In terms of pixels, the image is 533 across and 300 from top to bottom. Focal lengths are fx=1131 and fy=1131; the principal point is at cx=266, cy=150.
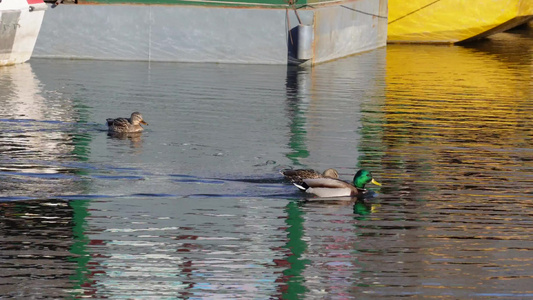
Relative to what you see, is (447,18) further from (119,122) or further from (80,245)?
(80,245)

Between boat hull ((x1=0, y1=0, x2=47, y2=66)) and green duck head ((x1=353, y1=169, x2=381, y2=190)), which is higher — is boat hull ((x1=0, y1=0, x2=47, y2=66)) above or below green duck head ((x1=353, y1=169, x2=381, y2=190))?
above

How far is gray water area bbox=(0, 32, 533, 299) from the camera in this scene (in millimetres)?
11383

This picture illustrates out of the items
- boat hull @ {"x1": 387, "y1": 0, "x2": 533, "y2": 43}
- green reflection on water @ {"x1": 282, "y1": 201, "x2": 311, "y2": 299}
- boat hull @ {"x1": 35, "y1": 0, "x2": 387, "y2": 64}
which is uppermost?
boat hull @ {"x1": 387, "y1": 0, "x2": 533, "y2": 43}

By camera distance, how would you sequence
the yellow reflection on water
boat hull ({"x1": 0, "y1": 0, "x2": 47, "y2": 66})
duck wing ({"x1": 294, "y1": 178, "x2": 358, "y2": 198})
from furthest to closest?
boat hull ({"x1": 0, "y1": 0, "x2": 47, "y2": 66})
the yellow reflection on water
duck wing ({"x1": 294, "y1": 178, "x2": 358, "y2": 198})

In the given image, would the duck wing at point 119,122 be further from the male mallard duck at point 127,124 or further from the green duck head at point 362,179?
the green duck head at point 362,179

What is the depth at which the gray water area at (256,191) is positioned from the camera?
11.4 m

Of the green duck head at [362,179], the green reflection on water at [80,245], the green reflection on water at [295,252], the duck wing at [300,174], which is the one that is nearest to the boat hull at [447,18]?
the duck wing at [300,174]

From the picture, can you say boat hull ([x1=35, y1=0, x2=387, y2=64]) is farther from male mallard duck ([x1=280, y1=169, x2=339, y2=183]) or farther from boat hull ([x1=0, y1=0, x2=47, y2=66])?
male mallard duck ([x1=280, y1=169, x2=339, y2=183])

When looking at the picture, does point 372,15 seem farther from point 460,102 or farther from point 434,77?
point 460,102

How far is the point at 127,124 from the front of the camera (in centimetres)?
1973

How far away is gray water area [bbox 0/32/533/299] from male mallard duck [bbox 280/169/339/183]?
0.62 feet

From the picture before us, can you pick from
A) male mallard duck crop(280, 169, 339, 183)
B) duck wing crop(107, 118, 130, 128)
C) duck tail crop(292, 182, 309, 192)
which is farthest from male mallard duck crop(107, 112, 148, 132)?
duck tail crop(292, 182, 309, 192)

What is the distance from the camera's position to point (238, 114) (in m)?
22.6

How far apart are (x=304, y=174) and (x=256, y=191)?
698 mm
